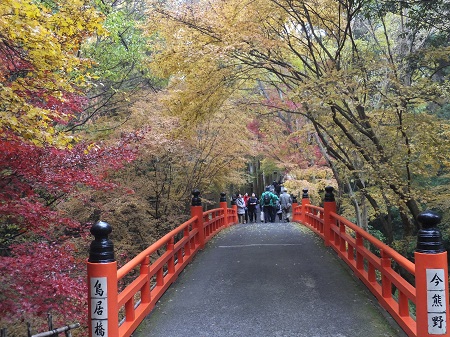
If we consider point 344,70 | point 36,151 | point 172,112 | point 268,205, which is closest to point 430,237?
point 344,70

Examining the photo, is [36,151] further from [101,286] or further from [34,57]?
[101,286]

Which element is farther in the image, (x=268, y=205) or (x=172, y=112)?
(x=268, y=205)

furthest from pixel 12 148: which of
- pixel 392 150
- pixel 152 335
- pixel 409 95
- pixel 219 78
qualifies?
pixel 392 150

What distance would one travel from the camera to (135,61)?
1327 cm

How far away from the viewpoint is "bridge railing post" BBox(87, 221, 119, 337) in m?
3.65

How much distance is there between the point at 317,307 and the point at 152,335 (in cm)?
212

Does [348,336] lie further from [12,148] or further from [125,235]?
[125,235]

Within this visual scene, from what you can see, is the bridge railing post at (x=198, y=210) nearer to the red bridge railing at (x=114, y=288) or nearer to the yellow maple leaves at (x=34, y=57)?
the red bridge railing at (x=114, y=288)

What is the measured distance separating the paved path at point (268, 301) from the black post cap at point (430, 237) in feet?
4.24

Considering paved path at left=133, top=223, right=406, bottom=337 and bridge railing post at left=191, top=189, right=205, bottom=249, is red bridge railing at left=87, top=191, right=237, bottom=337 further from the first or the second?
bridge railing post at left=191, top=189, right=205, bottom=249

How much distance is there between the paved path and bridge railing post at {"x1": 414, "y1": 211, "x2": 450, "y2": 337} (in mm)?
857

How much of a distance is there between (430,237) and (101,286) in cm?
295

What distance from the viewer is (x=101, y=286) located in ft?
12.0

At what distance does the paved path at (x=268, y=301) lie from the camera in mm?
4652
